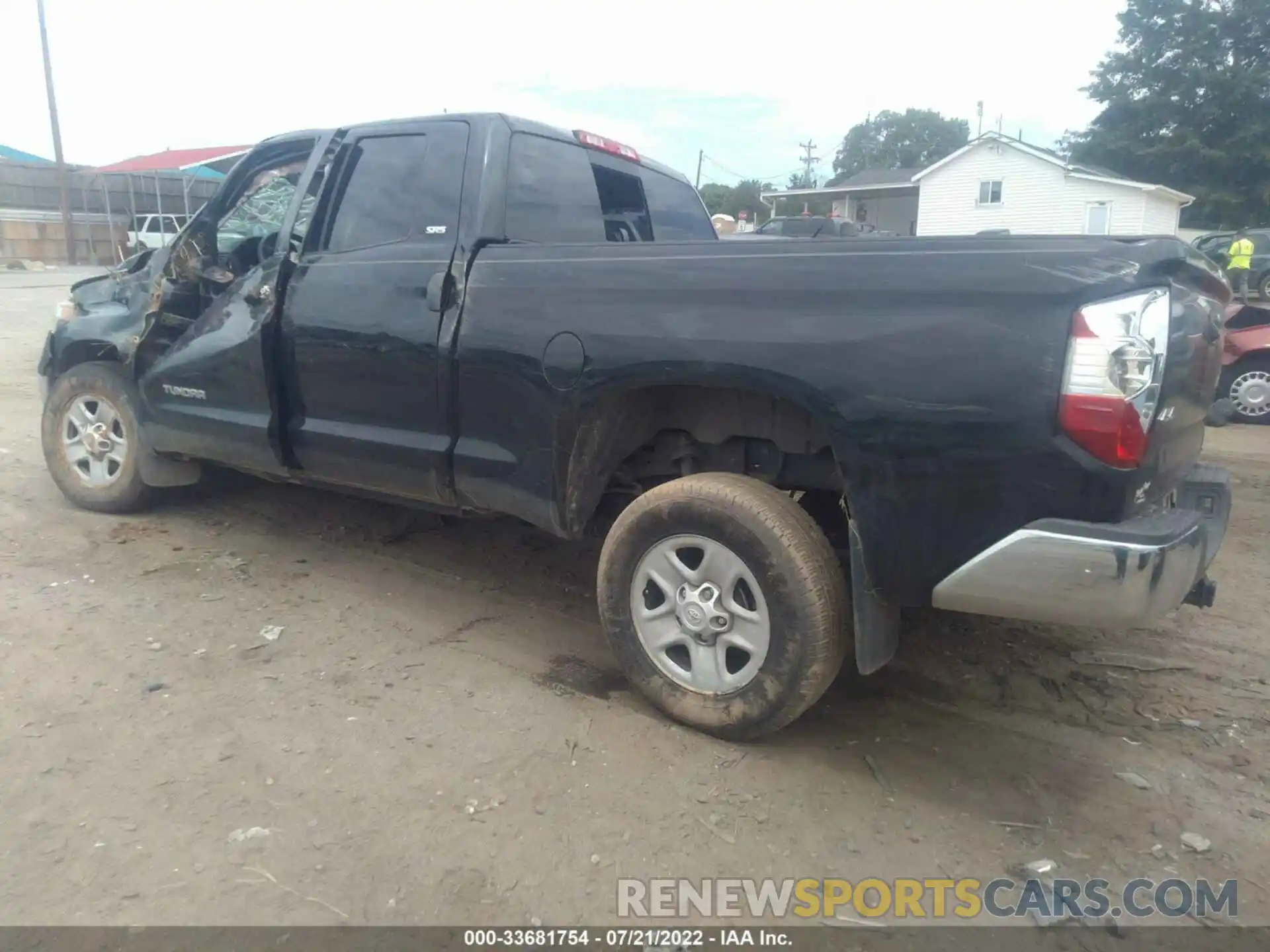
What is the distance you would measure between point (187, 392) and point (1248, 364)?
8.78 m

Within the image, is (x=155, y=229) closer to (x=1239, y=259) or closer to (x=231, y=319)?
(x=1239, y=259)

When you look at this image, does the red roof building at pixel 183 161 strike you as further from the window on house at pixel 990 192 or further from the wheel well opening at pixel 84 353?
the wheel well opening at pixel 84 353

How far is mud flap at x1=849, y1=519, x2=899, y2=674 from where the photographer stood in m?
2.85

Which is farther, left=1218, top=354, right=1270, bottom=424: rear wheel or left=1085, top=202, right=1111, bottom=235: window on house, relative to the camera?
left=1085, top=202, right=1111, bottom=235: window on house

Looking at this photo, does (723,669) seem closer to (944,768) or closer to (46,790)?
(944,768)

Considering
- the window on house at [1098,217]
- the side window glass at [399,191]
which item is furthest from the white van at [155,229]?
the window on house at [1098,217]

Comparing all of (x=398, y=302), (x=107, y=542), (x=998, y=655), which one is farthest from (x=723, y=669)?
(x=107, y=542)

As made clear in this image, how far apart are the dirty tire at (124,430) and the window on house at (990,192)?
3507 centimetres

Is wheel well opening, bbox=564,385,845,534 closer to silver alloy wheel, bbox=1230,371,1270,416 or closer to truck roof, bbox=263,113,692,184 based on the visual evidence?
truck roof, bbox=263,113,692,184

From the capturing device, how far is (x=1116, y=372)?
7.88 feet

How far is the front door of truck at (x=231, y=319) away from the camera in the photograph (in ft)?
14.1

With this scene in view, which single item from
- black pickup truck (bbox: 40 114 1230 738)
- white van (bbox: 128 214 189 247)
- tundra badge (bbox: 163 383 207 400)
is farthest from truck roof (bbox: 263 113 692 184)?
white van (bbox: 128 214 189 247)

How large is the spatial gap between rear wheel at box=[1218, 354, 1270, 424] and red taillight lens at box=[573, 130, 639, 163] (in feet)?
21.8

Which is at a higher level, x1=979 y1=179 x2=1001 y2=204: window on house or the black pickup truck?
x1=979 y1=179 x2=1001 y2=204: window on house
